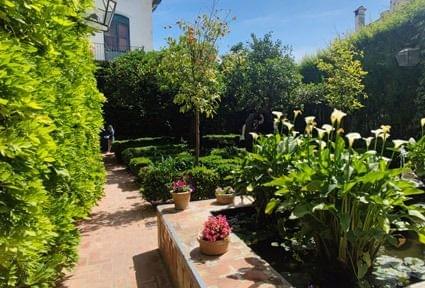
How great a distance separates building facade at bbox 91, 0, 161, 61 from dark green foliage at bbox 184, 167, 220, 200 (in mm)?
13736

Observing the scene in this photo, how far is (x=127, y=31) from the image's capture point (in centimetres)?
2023

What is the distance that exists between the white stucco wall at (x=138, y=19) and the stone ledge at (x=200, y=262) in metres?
17.6

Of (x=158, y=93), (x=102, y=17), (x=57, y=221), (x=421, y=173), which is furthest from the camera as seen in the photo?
(x=158, y=93)

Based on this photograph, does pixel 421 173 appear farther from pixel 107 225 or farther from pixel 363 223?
pixel 107 225

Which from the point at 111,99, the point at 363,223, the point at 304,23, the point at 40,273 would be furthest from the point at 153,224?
the point at 111,99

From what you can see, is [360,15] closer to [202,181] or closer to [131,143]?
[131,143]

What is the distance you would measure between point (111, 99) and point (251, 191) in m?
12.4

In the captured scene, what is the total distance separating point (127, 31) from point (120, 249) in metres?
17.6

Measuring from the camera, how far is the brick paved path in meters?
3.97

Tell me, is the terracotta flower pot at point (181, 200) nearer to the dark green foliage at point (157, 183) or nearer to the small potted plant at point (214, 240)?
→ the small potted plant at point (214, 240)

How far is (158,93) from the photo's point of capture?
14.9 m

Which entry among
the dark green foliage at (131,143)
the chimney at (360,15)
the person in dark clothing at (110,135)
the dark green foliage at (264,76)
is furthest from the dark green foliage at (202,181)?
the chimney at (360,15)

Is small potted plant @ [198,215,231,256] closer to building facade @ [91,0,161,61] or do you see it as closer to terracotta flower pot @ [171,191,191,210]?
terracotta flower pot @ [171,191,191,210]

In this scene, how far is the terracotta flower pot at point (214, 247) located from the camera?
3324 millimetres
